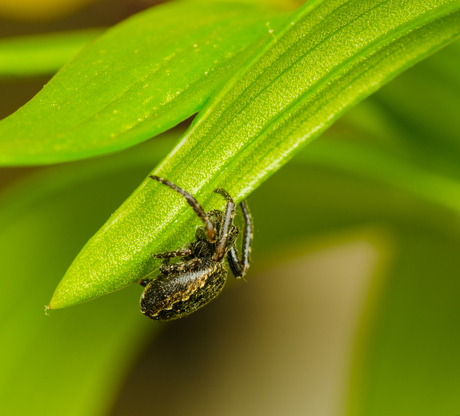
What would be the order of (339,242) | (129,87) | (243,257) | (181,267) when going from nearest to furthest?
(129,87), (181,267), (243,257), (339,242)

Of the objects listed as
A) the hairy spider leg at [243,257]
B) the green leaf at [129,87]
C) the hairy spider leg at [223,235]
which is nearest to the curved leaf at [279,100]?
the green leaf at [129,87]

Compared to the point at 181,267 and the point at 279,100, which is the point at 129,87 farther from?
the point at 181,267

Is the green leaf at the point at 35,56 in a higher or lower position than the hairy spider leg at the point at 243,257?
higher

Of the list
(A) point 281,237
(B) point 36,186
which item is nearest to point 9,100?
(B) point 36,186

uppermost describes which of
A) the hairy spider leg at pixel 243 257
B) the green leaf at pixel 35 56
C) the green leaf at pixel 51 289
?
the green leaf at pixel 35 56

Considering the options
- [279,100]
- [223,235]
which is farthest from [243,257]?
[279,100]

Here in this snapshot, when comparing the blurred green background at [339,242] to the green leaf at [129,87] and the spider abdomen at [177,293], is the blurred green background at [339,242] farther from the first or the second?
the green leaf at [129,87]

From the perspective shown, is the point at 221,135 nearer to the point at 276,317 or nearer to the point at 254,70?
the point at 254,70
